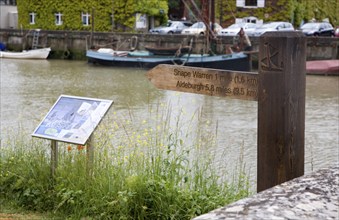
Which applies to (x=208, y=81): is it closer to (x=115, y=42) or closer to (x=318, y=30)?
(x=318, y=30)

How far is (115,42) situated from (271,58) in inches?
1524

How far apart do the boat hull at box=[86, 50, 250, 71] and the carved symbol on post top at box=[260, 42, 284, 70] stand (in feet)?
99.9

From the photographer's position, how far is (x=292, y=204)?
2.53 m

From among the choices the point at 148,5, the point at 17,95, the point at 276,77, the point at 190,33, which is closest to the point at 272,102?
the point at 276,77

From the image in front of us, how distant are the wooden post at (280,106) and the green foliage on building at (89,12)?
1682 inches

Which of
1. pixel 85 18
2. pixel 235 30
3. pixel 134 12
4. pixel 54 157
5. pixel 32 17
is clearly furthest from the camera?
pixel 32 17

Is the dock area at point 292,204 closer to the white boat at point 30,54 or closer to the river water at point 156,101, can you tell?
the river water at point 156,101

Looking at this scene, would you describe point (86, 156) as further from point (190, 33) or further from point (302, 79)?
point (190, 33)

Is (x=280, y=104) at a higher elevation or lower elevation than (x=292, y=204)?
higher

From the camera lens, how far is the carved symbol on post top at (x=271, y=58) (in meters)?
4.15

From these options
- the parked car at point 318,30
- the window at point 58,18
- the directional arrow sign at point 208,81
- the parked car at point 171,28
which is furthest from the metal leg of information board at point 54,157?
the window at point 58,18

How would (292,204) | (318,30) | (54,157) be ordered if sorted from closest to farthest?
(292,204)
(54,157)
(318,30)

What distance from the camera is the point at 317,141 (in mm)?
14617

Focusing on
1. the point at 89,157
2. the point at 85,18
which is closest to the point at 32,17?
the point at 85,18
